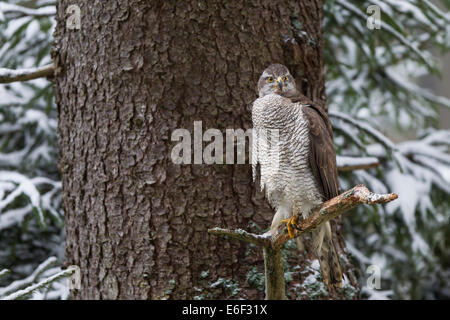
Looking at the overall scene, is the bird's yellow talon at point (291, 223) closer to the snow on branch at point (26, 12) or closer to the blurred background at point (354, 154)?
the blurred background at point (354, 154)

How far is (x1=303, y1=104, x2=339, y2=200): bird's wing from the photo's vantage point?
2.60 meters

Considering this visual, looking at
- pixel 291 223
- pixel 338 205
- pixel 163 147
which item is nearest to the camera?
pixel 338 205

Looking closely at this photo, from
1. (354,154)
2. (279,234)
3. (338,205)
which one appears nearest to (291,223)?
(279,234)

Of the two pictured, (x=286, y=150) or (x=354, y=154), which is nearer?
(x=286, y=150)

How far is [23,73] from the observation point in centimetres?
309

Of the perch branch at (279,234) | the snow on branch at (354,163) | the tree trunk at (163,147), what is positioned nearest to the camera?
the perch branch at (279,234)

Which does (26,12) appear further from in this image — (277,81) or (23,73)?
(277,81)

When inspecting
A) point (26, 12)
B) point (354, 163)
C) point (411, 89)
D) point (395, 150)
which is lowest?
point (354, 163)

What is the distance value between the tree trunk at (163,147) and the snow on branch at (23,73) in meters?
0.36

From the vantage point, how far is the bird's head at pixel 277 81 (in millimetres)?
2570

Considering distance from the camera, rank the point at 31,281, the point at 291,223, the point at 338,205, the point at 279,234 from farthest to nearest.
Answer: the point at 31,281 → the point at 291,223 → the point at 279,234 → the point at 338,205

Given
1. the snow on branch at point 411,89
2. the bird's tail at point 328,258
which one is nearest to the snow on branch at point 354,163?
the bird's tail at point 328,258

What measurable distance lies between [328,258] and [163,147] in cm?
117

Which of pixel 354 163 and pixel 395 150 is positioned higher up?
pixel 395 150
